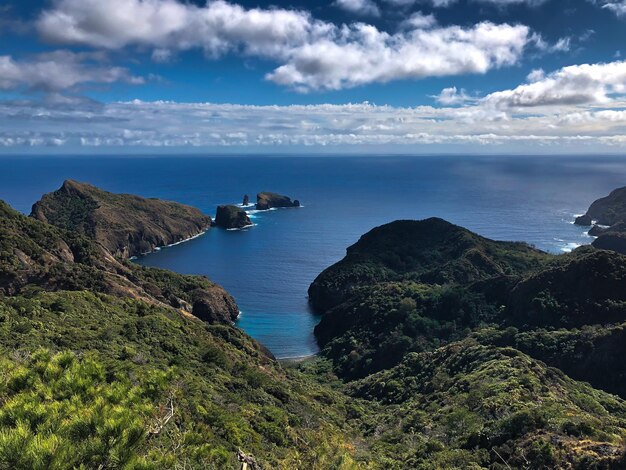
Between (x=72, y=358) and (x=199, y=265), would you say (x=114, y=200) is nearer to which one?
(x=199, y=265)

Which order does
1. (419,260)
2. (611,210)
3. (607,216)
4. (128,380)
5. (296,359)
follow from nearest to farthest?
(128,380) < (296,359) < (419,260) < (607,216) < (611,210)

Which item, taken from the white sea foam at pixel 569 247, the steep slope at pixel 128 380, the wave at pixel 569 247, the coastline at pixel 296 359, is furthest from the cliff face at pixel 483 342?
the white sea foam at pixel 569 247

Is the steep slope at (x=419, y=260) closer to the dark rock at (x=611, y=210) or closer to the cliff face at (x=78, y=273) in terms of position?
the cliff face at (x=78, y=273)

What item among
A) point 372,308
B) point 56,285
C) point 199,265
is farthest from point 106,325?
point 199,265

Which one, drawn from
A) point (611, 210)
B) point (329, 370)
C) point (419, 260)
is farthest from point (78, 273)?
point (611, 210)

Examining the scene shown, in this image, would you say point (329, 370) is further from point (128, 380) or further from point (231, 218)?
point (231, 218)

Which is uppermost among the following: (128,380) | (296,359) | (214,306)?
(128,380)
